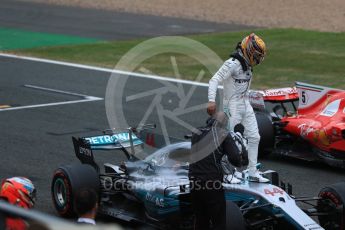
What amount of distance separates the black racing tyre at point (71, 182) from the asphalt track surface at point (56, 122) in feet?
1.49

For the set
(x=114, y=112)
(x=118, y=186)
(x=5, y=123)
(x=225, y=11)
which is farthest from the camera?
(x=225, y=11)

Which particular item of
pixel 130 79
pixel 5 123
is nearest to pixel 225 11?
pixel 130 79

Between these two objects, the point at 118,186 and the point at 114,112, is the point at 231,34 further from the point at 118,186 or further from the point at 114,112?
the point at 118,186

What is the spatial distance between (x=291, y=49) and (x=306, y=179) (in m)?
12.0

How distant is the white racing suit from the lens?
404 inches

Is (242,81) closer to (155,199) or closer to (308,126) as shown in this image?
(308,126)

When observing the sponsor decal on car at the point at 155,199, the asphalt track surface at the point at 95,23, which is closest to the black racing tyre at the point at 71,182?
the sponsor decal on car at the point at 155,199

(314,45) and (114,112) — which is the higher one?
(314,45)

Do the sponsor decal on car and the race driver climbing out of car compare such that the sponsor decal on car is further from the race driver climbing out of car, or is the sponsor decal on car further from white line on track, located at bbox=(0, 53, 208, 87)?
white line on track, located at bbox=(0, 53, 208, 87)

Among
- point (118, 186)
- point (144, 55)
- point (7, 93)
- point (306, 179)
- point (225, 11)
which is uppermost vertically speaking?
point (225, 11)

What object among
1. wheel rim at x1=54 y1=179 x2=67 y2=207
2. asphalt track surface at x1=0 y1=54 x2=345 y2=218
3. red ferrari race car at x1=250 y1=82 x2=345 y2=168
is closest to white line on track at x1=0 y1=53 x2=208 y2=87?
asphalt track surface at x1=0 y1=54 x2=345 y2=218

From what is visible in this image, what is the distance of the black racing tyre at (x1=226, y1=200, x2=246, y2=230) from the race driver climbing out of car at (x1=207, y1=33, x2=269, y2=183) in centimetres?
204

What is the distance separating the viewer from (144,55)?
23938mm

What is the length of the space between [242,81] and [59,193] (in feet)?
8.60
